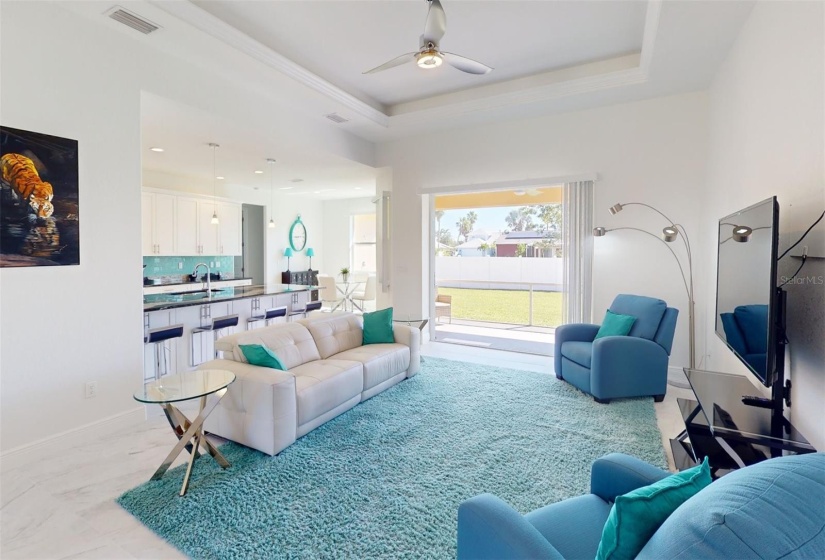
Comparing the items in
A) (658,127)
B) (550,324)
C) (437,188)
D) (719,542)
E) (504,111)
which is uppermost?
(504,111)

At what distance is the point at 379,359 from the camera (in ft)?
12.8

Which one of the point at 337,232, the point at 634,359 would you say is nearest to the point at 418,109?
the point at 634,359

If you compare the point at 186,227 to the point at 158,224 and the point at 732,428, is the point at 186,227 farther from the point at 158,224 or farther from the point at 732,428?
the point at 732,428

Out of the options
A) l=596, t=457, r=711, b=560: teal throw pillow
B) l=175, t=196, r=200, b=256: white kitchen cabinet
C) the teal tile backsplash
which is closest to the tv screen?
l=596, t=457, r=711, b=560: teal throw pillow

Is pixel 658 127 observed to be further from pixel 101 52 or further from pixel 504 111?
pixel 101 52

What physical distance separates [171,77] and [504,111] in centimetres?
363

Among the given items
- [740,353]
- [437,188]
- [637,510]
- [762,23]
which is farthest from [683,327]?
[637,510]

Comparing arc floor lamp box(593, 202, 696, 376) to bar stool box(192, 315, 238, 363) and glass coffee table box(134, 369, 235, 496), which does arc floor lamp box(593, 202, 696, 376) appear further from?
bar stool box(192, 315, 238, 363)

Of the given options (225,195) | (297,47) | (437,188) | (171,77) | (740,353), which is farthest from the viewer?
(225,195)

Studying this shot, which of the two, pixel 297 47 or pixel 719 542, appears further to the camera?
pixel 297 47

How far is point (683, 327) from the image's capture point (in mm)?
4582

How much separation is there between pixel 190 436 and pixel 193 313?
2354mm

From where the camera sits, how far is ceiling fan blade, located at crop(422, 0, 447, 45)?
104 inches

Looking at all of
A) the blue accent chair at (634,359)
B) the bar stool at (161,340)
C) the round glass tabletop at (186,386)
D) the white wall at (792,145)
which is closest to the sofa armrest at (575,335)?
the blue accent chair at (634,359)
